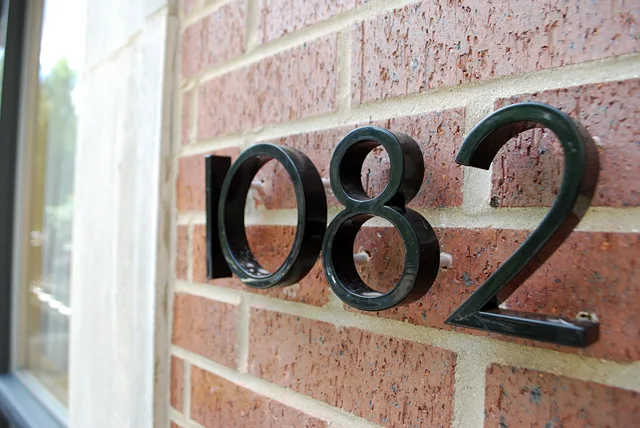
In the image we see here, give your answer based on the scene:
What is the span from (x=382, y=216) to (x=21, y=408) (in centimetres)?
139

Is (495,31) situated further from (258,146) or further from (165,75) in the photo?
(165,75)

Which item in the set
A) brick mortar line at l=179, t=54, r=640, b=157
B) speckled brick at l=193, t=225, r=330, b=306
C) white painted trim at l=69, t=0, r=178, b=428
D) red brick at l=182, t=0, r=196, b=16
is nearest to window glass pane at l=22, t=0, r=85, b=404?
white painted trim at l=69, t=0, r=178, b=428

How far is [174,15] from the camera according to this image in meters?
0.69

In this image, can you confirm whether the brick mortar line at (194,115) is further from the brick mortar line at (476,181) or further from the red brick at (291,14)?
the brick mortar line at (476,181)

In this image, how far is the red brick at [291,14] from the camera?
0.46m

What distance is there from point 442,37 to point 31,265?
1619 mm

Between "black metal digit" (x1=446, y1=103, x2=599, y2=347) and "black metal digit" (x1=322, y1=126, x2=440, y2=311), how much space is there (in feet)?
0.14

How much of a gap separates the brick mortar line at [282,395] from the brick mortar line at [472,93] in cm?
26

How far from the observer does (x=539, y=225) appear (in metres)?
0.27

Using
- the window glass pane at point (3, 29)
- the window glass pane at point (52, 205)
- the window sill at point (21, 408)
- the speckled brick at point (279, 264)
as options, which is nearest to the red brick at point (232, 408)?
the speckled brick at point (279, 264)

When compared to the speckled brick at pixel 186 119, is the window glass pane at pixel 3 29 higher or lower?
higher

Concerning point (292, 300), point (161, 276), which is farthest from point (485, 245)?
point (161, 276)

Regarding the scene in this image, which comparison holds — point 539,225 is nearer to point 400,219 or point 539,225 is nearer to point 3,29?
point 400,219

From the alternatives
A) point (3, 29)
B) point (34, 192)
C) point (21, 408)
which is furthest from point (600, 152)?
point (3, 29)
